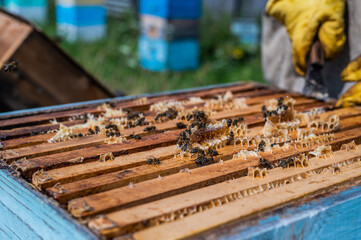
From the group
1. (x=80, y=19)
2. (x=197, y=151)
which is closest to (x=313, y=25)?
(x=197, y=151)

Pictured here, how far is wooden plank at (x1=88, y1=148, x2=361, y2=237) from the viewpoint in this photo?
4.49 ft

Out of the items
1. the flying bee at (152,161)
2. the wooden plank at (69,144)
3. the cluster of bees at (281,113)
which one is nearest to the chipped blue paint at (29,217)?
the wooden plank at (69,144)

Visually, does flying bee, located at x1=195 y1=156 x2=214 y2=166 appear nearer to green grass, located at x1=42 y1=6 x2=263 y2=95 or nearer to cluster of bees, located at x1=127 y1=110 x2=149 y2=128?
cluster of bees, located at x1=127 y1=110 x2=149 y2=128

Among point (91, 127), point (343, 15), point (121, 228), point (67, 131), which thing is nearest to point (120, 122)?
point (91, 127)

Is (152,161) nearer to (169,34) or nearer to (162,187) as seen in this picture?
(162,187)

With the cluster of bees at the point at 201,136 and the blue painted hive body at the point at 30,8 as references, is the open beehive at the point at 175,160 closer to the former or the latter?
the cluster of bees at the point at 201,136

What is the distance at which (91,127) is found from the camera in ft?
7.72

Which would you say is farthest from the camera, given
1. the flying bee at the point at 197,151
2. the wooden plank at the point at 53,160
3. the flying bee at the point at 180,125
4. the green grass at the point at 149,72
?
the green grass at the point at 149,72

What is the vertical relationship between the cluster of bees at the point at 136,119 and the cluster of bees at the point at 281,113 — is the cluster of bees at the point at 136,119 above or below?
above

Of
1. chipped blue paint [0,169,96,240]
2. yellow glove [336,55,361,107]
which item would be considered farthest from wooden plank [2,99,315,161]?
yellow glove [336,55,361,107]

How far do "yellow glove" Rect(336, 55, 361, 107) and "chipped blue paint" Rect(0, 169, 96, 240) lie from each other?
207 cm

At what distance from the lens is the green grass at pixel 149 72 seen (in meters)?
7.24

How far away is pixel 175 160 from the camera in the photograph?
190 centimetres

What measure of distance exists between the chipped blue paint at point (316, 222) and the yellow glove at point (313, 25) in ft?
5.22
